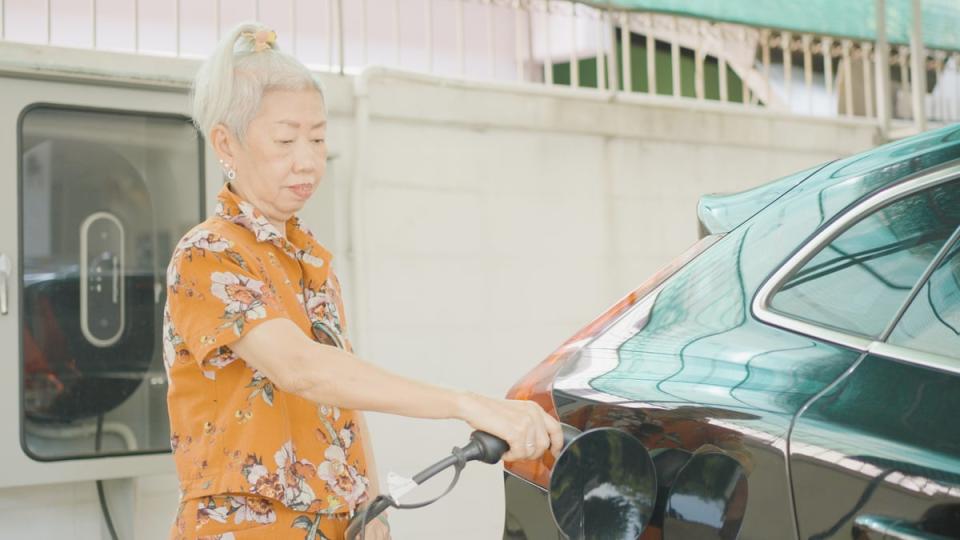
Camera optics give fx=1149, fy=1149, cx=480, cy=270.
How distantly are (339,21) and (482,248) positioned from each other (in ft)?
4.08

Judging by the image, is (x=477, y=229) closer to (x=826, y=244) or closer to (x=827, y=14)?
(x=827, y=14)

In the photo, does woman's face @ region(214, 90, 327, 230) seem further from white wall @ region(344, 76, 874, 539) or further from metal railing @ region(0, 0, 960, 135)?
white wall @ region(344, 76, 874, 539)

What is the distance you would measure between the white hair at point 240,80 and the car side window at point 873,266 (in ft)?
3.03

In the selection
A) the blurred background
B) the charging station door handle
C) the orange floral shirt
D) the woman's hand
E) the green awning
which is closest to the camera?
the woman's hand

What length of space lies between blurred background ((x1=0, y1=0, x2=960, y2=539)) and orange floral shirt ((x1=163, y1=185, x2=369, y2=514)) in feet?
8.16

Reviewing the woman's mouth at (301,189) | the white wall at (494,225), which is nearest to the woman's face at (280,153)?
the woman's mouth at (301,189)

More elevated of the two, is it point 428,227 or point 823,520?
point 428,227

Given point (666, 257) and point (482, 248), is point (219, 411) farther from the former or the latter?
point (666, 257)

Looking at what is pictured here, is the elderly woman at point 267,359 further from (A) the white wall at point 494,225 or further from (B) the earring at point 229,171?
(A) the white wall at point 494,225

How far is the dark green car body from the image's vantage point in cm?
159

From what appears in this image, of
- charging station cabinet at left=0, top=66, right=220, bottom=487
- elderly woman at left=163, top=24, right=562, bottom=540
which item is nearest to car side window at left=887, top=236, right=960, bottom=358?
elderly woman at left=163, top=24, right=562, bottom=540

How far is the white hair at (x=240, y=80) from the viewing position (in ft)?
6.51

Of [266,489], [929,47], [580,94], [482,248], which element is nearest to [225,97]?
[266,489]

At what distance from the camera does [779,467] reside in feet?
5.45
